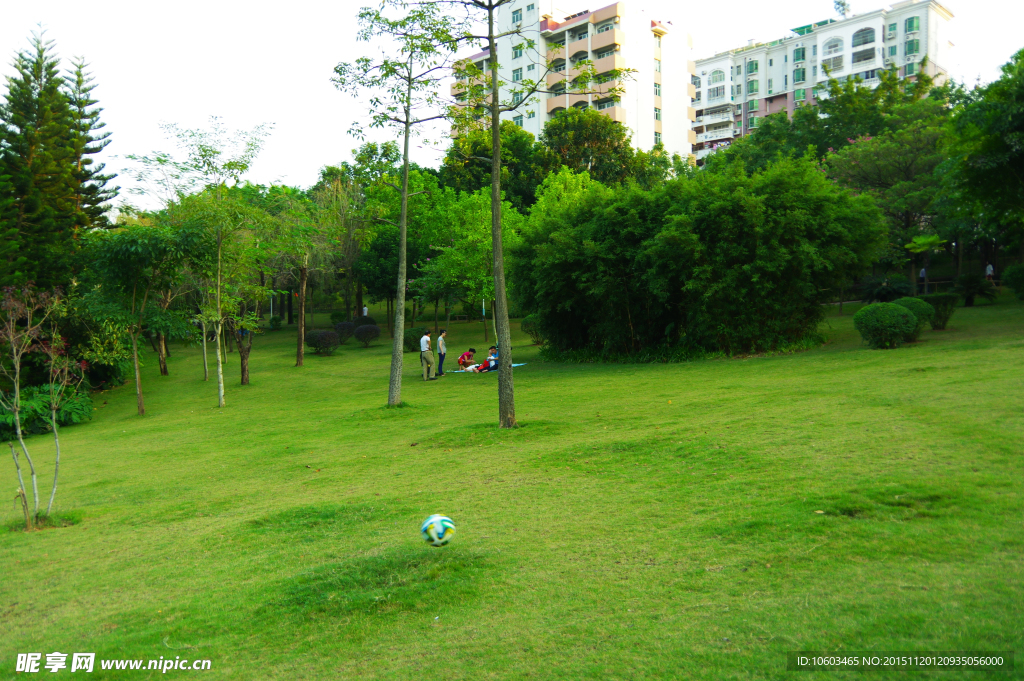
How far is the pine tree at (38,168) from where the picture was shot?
889 inches

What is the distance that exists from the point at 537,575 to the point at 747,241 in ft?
51.1

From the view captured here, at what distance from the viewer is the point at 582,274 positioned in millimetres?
21078

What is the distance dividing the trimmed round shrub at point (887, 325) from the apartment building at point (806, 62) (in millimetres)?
37448

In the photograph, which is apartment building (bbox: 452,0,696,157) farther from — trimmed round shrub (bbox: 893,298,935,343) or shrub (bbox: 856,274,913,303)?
trimmed round shrub (bbox: 893,298,935,343)

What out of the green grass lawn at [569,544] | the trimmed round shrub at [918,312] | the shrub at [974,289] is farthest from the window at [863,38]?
the green grass lawn at [569,544]

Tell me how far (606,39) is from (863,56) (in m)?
26.6

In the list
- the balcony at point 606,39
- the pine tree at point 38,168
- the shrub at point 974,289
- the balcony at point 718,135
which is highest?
the balcony at point 606,39

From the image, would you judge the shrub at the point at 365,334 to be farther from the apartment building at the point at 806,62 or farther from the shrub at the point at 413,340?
the apartment building at the point at 806,62

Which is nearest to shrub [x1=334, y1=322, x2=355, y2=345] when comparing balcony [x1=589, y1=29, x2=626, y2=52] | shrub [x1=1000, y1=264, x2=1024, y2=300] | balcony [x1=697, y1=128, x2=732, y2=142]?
shrub [x1=1000, y1=264, x2=1024, y2=300]

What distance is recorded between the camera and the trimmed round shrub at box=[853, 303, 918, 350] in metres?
16.5

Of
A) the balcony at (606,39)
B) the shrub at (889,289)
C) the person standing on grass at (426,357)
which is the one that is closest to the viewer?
the person standing on grass at (426,357)

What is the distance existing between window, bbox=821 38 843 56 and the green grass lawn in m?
64.2

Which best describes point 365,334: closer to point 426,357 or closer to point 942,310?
point 426,357

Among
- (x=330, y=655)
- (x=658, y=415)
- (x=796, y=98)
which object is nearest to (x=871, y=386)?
(x=658, y=415)
